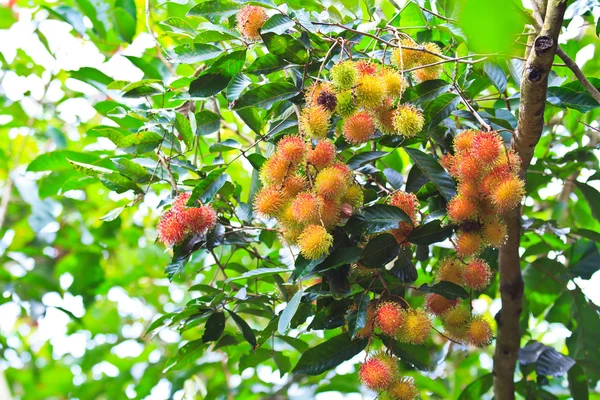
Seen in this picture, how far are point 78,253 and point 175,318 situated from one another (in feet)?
4.09

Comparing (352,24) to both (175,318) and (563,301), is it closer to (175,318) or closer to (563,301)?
(175,318)

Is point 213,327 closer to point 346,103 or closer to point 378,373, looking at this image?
point 378,373

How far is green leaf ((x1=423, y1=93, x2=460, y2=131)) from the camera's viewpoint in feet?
3.76

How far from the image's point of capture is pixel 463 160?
108cm

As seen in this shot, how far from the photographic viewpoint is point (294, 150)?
1072 millimetres

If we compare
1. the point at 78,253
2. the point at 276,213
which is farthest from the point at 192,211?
the point at 78,253

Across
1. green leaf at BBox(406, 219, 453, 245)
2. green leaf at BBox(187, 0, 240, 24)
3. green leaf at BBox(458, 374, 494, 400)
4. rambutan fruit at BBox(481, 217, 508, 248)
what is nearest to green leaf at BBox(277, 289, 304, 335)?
green leaf at BBox(406, 219, 453, 245)

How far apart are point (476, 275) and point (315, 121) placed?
1.31ft

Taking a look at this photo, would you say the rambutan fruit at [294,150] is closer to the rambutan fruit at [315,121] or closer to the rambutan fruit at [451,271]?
the rambutan fruit at [315,121]

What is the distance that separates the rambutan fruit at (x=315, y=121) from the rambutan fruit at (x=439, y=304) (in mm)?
365

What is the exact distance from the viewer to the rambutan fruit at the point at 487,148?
104 cm

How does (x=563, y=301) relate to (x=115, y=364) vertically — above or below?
above

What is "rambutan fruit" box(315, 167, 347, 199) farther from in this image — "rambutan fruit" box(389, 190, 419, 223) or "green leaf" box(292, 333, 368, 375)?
"green leaf" box(292, 333, 368, 375)

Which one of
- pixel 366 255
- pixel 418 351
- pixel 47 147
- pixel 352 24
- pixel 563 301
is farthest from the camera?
pixel 47 147
